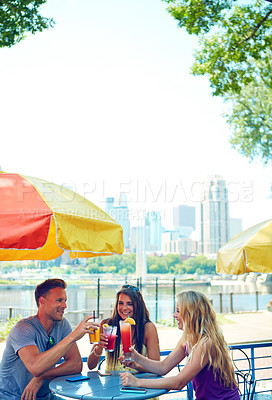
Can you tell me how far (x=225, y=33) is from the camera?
8.76 m

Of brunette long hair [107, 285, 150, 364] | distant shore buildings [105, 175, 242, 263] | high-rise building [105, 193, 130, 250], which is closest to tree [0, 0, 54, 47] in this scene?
high-rise building [105, 193, 130, 250]

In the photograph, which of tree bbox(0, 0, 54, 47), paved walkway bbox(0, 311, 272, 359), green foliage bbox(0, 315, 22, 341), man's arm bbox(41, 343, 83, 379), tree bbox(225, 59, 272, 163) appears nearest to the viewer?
man's arm bbox(41, 343, 83, 379)

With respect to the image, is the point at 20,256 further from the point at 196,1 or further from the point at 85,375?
the point at 196,1

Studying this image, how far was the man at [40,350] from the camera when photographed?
2.76 metres

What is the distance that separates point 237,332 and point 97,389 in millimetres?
9575

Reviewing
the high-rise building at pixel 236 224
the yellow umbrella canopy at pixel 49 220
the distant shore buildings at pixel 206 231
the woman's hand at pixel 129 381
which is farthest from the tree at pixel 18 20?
A: the high-rise building at pixel 236 224

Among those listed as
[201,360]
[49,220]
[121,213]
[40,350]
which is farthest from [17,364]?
[121,213]

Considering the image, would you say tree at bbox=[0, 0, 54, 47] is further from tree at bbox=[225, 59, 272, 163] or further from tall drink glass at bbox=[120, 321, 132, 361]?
tree at bbox=[225, 59, 272, 163]

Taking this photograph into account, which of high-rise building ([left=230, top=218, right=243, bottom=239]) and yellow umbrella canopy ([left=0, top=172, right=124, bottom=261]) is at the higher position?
high-rise building ([left=230, top=218, right=243, bottom=239])

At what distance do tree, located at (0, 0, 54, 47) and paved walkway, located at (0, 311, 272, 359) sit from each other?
241 inches

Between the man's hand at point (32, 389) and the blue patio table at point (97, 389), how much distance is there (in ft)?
0.39

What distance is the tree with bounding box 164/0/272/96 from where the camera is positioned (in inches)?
332

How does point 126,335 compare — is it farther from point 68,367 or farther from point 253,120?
point 253,120

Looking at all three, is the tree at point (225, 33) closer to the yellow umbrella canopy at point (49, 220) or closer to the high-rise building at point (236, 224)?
the yellow umbrella canopy at point (49, 220)
